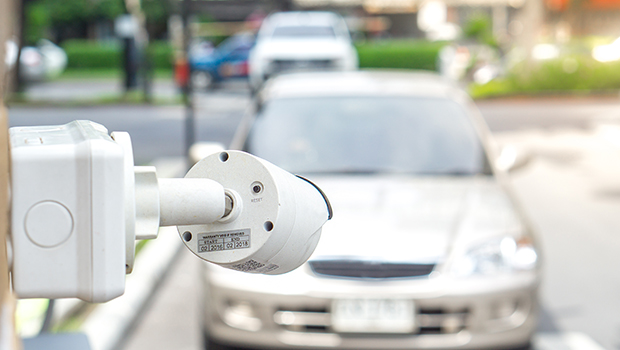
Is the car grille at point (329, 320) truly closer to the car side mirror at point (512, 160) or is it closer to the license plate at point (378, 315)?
the license plate at point (378, 315)

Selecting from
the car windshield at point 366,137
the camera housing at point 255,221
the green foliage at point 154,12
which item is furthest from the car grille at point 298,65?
the green foliage at point 154,12

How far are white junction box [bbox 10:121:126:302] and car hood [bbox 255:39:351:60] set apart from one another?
1641 centimetres

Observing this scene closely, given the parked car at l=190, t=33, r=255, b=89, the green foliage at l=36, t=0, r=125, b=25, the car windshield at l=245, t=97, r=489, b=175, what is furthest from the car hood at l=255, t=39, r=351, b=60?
the green foliage at l=36, t=0, r=125, b=25

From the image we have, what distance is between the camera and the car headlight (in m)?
3.75

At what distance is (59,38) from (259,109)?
44710mm

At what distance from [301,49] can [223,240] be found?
1672 cm

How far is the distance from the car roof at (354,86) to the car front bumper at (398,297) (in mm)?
1565

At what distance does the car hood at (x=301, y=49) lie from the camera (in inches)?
667

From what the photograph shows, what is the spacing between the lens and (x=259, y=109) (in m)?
5.00

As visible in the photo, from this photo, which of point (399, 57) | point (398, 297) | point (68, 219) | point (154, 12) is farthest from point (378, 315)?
point (154, 12)

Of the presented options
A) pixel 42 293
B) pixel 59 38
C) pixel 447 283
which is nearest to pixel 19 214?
pixel 42 293

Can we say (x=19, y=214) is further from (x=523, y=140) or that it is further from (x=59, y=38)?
(x=59, y=38)

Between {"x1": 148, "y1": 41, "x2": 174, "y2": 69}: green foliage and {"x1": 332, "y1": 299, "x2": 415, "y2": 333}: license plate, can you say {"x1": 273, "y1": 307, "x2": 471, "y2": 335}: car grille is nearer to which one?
{"x1": 332, "y1": 299, "x2": 415, "y2": 333}: license plate

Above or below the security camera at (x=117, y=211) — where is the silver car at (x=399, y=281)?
below
